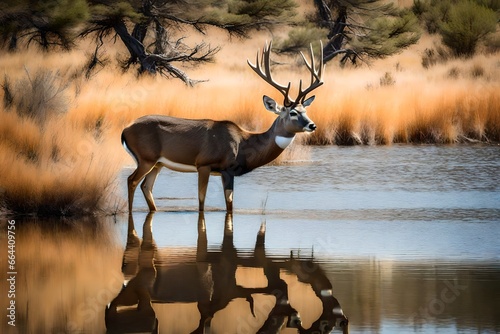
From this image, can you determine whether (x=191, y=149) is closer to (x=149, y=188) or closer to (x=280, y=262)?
(x=149, y=188)

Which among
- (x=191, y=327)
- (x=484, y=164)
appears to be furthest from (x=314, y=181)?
(x=191, y=327)

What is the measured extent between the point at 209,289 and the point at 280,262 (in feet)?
4.37

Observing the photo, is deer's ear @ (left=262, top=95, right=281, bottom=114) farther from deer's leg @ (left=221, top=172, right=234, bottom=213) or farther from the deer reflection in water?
the deer reflection in water

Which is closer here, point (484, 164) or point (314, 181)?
point (314, 181)

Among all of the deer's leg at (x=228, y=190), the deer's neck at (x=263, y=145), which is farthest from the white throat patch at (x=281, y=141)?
the deer's leg at (x=228, y=190)

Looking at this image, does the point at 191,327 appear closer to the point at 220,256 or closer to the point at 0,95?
the point at 220,256

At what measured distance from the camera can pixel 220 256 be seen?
9672 millimetres

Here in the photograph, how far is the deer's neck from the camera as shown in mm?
13266

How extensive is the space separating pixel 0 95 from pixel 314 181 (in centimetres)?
578

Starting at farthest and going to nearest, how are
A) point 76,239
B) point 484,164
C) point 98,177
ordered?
1. point 484,164
2. point 98,177
3. point 76,239

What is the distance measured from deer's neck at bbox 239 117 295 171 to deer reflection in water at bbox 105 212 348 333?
2.82 metres

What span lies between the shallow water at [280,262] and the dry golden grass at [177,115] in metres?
0.54

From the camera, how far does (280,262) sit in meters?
9.38

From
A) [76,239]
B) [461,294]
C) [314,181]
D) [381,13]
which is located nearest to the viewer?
[461,294]
